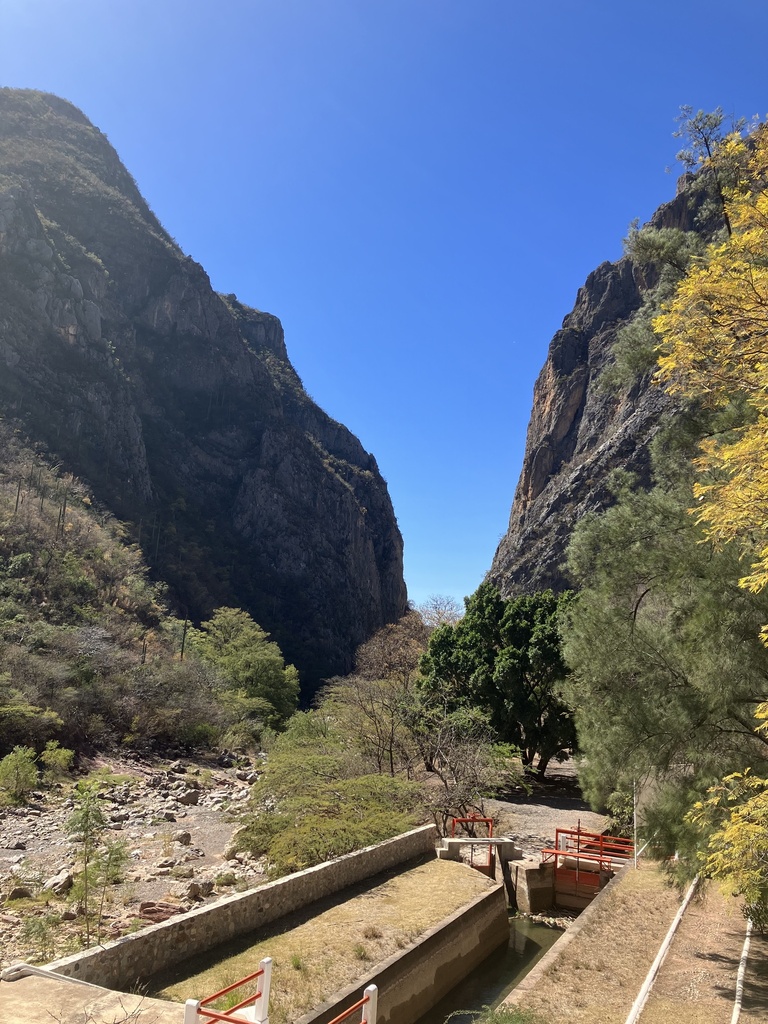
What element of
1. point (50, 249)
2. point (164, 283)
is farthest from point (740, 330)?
point (164, 283)

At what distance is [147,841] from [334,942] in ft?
27.5

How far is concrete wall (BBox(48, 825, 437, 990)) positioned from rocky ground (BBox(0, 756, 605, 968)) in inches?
47.7

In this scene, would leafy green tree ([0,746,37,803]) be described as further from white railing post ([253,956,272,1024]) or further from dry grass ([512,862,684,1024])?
white railing post ([253,956,272,1024])

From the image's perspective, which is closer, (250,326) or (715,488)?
(715,488)

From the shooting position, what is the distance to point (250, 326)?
13025cm

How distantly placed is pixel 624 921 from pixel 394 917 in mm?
4079

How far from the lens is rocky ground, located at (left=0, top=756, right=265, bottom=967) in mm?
9766

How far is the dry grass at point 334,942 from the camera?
791 cm

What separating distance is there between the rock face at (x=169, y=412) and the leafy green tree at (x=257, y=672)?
25372 millimetres

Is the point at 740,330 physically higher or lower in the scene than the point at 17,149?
lower

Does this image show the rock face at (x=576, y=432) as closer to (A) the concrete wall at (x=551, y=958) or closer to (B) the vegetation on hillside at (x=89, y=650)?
(B) the vegetation on hillside at (x=89, y=650)

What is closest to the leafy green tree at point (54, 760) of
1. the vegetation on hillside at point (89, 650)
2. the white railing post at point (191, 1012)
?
the vegetation on hillside at point (89, 650)

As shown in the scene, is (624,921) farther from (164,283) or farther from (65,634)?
(164,283)

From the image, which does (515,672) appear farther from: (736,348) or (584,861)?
(736,348)
